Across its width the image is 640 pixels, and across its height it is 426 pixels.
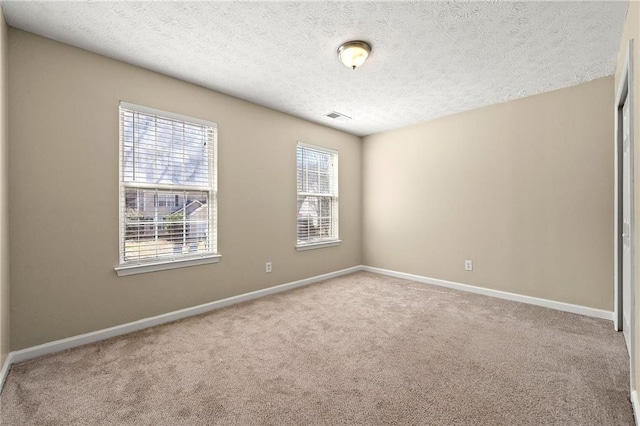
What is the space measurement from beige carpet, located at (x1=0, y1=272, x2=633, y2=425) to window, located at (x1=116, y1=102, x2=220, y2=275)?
74 centimetres

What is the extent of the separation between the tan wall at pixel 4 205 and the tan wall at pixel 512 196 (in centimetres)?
450

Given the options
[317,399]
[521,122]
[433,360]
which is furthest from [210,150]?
[521,122]

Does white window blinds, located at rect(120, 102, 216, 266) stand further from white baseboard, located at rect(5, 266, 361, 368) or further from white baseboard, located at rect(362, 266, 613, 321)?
white baseboard, located at rect(362, 266, 613, 321)

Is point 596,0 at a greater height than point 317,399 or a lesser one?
greater

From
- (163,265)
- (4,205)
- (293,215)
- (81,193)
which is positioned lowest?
(163,265)

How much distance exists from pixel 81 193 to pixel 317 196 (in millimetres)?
2984

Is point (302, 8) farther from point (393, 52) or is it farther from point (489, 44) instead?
point (489, 44)

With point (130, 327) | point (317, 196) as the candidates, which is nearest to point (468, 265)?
point (317, 196)

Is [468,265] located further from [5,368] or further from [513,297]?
[5,368]

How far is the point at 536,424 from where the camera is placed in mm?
1526

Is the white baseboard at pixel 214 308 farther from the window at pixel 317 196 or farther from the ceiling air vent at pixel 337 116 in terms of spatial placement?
the ceiling air vent at pixel 337 116

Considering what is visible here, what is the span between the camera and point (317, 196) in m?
4.66

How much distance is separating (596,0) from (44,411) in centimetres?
430

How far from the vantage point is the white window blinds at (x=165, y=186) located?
8.98 ft
